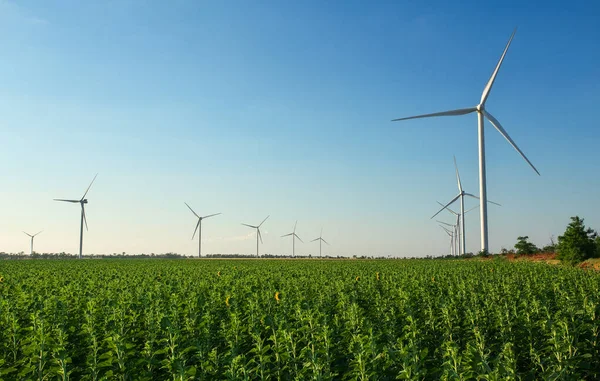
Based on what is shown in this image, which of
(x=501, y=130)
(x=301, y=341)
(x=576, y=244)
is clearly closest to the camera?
(x=301, y=341)

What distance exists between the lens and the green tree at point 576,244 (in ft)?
194

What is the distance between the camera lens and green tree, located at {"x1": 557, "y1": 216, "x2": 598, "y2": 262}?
59000mm

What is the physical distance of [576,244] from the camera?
59.8 metres

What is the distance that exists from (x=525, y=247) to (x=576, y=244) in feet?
72.7

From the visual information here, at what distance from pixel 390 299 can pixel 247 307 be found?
6.14 meters

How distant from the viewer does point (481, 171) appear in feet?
250

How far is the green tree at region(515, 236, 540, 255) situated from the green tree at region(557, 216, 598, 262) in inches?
714

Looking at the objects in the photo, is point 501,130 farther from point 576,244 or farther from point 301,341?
point 301,341

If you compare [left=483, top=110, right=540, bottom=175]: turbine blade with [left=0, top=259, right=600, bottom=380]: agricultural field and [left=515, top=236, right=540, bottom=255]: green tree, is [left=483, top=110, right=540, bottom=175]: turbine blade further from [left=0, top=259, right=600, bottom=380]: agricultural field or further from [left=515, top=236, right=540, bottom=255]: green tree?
[left=0, top=259, right=600, bottom=380]: agricultural field

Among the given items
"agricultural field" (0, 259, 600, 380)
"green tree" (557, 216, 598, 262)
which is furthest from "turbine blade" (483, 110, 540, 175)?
"agricultural field" (0, 259, 600, 380)

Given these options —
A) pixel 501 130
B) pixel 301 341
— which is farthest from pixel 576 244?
pixel 301 341

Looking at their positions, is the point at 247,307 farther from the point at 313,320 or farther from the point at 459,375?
the point at 459,375

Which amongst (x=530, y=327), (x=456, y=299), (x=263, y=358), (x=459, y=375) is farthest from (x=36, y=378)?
(x=456, y=299)

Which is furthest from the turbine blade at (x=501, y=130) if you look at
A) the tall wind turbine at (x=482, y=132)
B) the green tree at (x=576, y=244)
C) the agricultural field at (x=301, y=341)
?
the agricultural field at (x=301, y=341)
